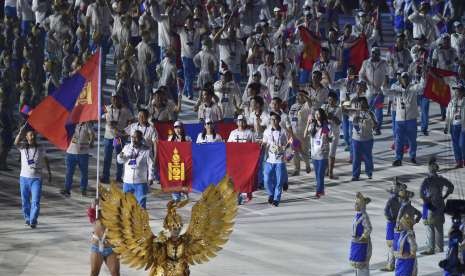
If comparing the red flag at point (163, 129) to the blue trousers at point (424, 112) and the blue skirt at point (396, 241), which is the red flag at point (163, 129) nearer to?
the blue skirt at point (396, 241)

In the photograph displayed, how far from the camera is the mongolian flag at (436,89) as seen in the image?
3488 cm

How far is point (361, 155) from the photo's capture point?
34000 millimetres

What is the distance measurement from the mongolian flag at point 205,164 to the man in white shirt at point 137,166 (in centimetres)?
136

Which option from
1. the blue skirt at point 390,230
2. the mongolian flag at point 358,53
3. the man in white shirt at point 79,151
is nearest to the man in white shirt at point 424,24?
the mongolian flag at point 358,53

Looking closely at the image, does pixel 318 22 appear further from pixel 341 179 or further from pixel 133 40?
pixel 341 179

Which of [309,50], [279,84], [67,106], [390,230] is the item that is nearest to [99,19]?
→ [309,50]

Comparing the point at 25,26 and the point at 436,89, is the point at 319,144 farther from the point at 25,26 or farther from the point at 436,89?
the point at 25,26

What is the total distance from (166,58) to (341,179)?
539cm

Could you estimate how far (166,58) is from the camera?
37.2 m

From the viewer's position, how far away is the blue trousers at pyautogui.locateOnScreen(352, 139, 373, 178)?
111 ft

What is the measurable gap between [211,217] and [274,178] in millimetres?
10450

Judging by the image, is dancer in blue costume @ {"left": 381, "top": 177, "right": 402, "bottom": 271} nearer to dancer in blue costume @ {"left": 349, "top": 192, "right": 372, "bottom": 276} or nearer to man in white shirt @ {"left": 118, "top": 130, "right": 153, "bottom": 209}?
dancer in blue costume @ {"left": 349, "top": 192, "right": 372, "bottom": 276}

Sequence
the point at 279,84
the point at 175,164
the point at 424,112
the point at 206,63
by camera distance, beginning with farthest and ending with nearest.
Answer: the point at 206,63 < the point at 424,112 < the point at 279,84 < the point at 175,164

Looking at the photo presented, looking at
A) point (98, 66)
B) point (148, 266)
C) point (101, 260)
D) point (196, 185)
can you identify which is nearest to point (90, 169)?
point (196, 185)
